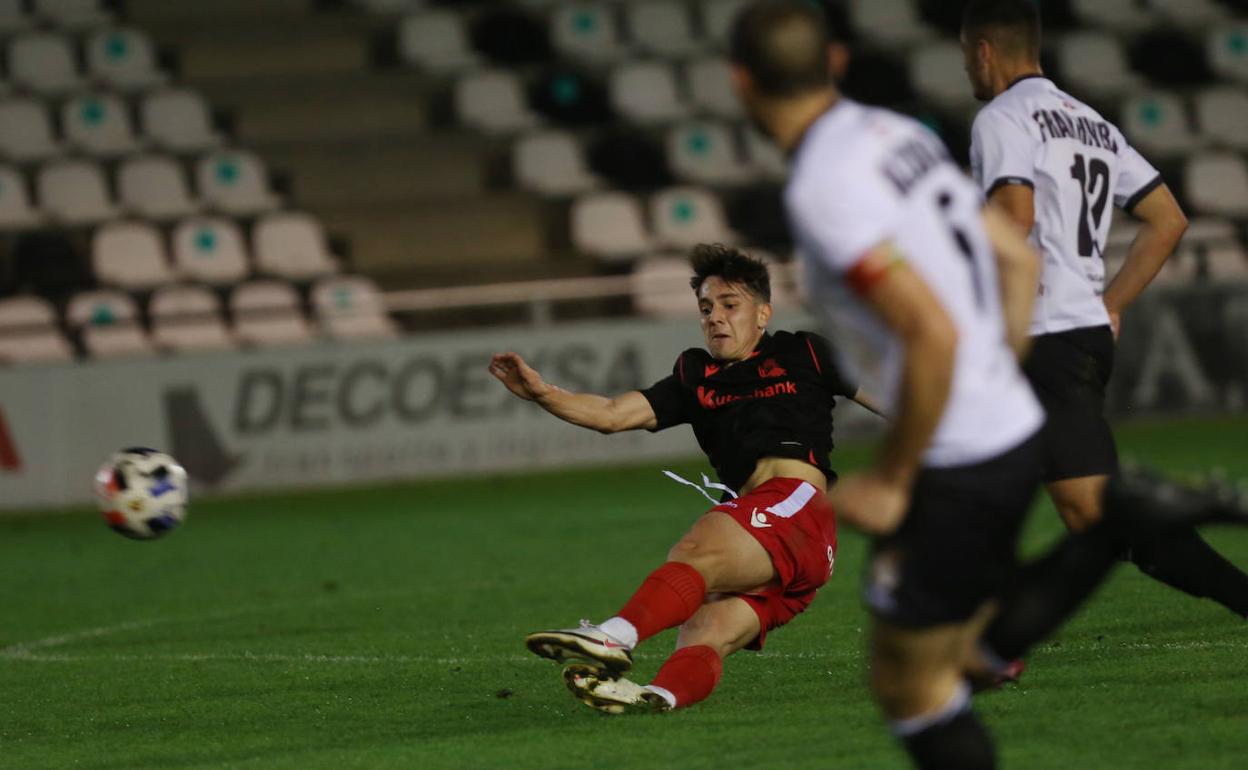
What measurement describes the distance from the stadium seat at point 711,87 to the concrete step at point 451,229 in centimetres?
250

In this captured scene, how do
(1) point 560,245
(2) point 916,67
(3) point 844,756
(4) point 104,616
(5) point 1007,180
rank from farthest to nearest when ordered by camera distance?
(2) point 916,67
(1) point 560,245
(4) point 104,616
(5) point 1007,180
(3) point 844,756

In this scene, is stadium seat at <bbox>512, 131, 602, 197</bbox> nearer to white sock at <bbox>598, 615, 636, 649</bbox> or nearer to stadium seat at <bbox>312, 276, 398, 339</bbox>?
stadium seat at <bbox>312, 276, 398, 339</bbox>

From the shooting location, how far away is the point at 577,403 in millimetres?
6438

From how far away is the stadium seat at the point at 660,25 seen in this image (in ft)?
69.8

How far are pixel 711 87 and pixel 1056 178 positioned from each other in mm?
15163

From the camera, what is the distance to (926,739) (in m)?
3.76

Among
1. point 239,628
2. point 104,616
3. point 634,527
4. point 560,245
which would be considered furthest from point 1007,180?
point 560,245

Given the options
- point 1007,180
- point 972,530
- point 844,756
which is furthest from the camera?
point 1007,180

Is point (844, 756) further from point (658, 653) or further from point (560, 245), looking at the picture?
point (560, 245)

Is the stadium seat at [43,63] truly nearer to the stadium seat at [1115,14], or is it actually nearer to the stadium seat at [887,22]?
the stadium seat at [887,22]

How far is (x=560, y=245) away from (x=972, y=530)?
51.5 feet

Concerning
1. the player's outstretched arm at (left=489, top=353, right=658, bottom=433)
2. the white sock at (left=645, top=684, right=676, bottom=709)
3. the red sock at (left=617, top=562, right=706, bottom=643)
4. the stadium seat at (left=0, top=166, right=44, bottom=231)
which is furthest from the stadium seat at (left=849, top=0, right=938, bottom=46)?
the white sock at (left=645, top=684, right=676, bottom=709)

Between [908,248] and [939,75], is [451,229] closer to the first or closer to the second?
[939,75]

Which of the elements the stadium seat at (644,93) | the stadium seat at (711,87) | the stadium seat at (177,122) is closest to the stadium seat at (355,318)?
the stadium seat at (177,122)
